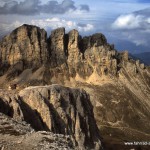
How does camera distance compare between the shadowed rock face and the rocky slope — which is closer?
the rocky slope

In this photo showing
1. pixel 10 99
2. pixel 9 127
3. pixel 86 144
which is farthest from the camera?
pixel 86 144

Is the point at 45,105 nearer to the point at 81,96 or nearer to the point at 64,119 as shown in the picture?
the point at 64,119

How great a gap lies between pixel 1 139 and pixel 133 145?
11859 centimetres

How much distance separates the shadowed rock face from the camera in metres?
62.1

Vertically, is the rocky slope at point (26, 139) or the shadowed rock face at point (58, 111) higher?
the rocky slope at point (26, 139)

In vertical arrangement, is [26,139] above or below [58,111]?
above

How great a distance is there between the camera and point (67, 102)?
71.6m

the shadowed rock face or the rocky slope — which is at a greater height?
the rocky slope

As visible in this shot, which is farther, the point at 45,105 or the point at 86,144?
the point at 86,144

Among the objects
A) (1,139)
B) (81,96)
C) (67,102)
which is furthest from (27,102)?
(1,139)

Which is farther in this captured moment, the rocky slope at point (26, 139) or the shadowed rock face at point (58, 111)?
the shadowed rock face at point (58, 111)

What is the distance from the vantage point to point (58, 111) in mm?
67938

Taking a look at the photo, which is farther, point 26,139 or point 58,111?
point 58,111

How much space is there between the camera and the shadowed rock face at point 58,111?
62094mm
